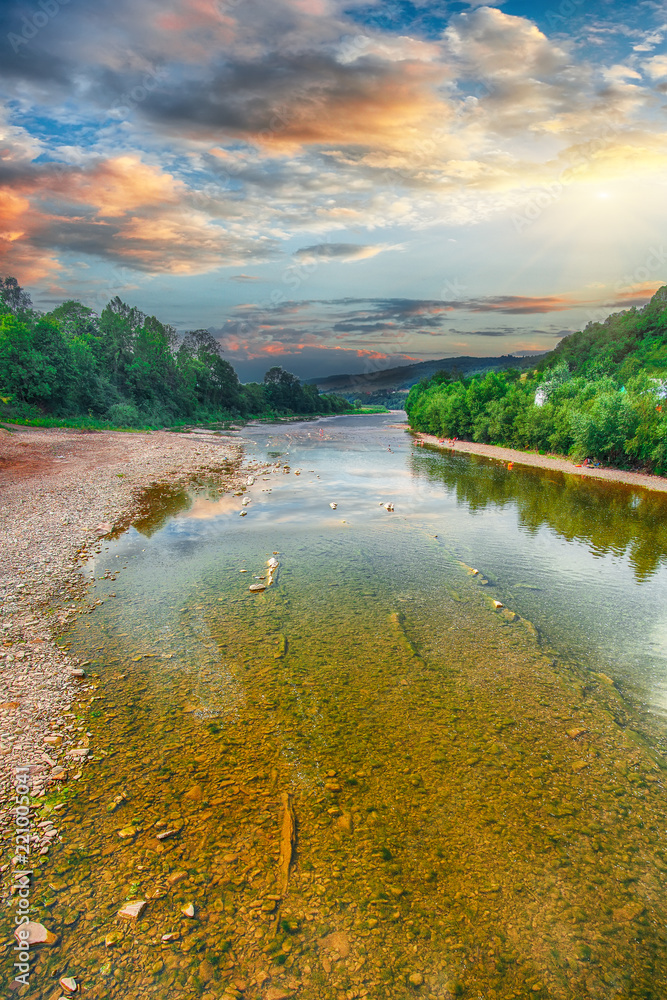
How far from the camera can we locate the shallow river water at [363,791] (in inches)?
200

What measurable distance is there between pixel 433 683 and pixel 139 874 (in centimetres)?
633

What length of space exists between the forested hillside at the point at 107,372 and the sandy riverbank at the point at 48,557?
19.7 metres

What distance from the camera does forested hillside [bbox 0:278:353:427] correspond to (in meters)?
59.6

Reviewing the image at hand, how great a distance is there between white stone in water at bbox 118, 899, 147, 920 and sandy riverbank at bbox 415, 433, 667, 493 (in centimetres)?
3907

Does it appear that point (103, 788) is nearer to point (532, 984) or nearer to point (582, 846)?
point (532, 984)

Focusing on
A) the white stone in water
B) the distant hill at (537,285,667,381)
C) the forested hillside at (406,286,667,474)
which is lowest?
the white stone in water

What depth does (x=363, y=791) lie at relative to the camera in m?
7.31

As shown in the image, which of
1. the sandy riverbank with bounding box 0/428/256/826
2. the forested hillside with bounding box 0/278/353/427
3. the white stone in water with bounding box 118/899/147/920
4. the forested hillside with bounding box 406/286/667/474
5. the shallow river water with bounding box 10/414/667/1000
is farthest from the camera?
the forested hillside with bounding box 0/278/353/427

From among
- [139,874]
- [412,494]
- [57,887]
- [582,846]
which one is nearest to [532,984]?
[582,846]

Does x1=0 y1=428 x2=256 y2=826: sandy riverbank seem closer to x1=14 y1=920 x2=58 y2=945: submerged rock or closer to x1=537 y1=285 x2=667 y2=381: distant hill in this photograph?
x1=14 y1=920 x2=58 y2=945: submerged rock

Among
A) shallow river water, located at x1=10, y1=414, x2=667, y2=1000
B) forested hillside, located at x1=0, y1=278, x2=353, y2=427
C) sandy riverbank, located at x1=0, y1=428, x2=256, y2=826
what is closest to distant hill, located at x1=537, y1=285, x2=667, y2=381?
forested hillside, located at x1=0, y1=278, x2=353, y2=427

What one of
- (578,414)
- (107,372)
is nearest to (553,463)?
(578,414)

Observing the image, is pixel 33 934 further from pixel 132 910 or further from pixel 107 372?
pixel 107 372

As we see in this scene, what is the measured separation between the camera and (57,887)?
554cm
